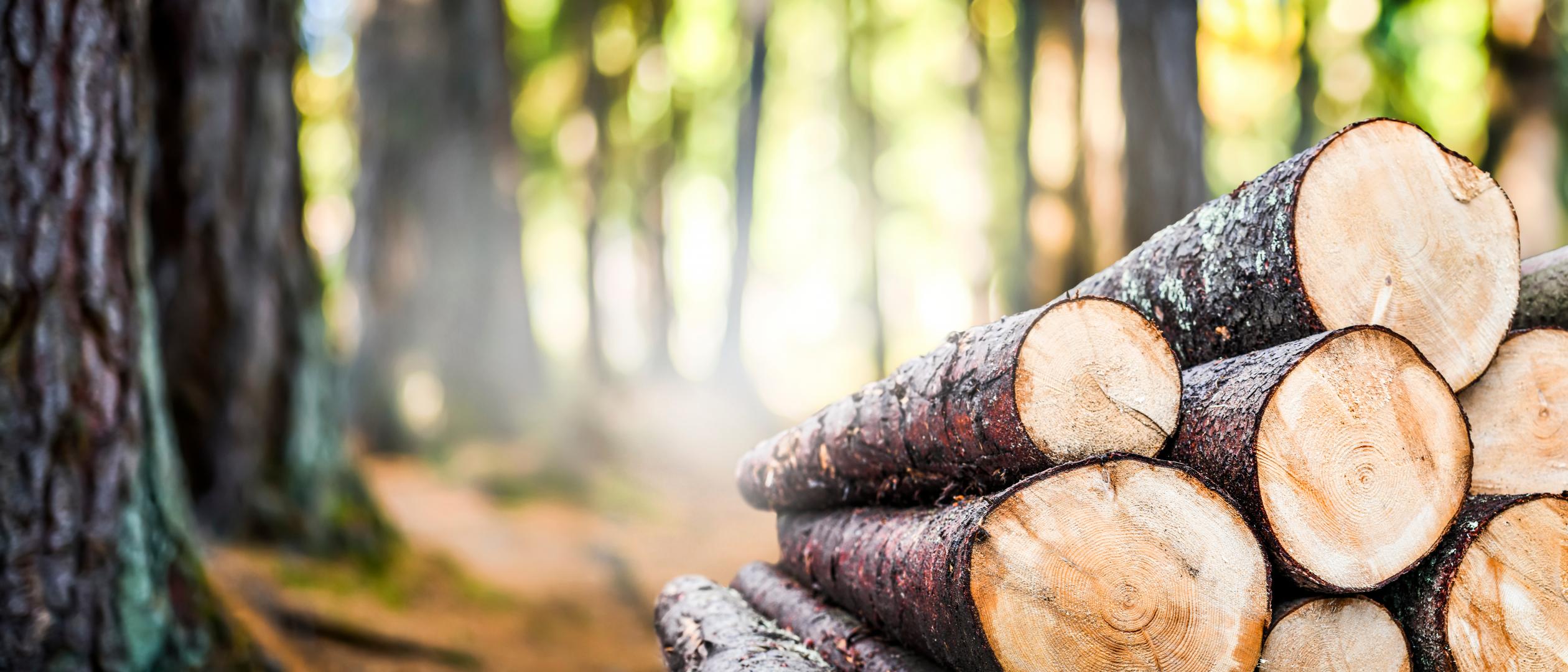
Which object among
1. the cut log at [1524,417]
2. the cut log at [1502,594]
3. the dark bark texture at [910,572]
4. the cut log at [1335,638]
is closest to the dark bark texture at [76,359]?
the dark bark texture at [910,572]

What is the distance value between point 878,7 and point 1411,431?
17618 millimetres

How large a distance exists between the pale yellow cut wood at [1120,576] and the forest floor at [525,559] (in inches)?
136

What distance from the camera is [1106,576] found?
5.51 ft

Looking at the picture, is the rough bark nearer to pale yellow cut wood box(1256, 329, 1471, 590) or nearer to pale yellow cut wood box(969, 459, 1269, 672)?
pale yellow cut wood box(1256, 329, 1471, 590)

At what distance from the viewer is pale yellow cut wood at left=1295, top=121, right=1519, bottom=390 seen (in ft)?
6.49

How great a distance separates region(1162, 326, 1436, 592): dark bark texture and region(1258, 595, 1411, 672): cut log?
74 millimetres

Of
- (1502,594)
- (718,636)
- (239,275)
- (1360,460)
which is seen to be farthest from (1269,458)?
(239,275)

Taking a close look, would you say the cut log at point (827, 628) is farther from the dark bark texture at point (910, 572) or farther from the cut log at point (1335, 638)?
the cut log at point (1335, 638)

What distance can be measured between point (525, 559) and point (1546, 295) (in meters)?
6.97

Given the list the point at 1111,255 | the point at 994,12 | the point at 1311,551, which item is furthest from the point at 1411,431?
the point at 994,12

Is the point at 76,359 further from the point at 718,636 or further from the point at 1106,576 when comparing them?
the point at 1106,576

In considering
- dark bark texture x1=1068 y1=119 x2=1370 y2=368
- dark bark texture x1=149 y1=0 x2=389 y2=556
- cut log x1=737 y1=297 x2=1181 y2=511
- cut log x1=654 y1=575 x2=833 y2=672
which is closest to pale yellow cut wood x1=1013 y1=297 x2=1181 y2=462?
cut log x1=737 y1=297 x2=1181 y2=511

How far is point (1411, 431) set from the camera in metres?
1.84

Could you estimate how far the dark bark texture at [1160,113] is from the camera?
593 cm
